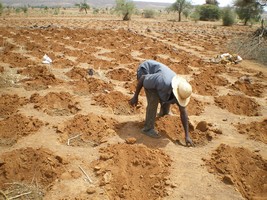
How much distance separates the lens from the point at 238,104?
6508mm

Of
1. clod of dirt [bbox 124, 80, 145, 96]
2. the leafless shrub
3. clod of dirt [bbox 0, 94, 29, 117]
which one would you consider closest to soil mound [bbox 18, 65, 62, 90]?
clod of dirt [bbox 0, 94, 29, 117]

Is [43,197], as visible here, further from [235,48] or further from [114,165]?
[235,48]

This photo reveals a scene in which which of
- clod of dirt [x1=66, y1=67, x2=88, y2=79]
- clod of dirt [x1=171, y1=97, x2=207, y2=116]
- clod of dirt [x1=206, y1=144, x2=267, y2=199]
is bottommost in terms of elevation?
clod of dirt [x1=206, y1=144, x2=267, y2=199]

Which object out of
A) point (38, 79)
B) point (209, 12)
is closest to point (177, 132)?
point (38, 79)

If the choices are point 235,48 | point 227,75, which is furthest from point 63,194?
point 235,48

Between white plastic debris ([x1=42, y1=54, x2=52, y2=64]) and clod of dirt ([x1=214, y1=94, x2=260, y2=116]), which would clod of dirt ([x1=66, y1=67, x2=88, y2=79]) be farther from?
clod of dirt ([x1=214, y1=94, x2=260, y2=116])

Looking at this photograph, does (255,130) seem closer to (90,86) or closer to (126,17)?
(90,86)

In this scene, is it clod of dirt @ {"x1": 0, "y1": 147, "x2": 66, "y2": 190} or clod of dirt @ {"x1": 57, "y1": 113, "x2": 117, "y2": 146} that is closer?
clod of dirt @ {"x1": 0, "y1": 147, "x2": 66, "y2": 190}

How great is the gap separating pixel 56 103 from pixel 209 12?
121 ft

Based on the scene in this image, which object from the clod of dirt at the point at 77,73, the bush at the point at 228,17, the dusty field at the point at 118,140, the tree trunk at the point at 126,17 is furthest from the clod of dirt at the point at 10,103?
the bush at the point at 228,17

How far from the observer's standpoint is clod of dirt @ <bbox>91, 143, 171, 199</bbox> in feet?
11.8

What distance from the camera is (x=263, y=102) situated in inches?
265

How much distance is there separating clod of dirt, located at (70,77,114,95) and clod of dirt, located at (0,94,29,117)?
4.55 feet

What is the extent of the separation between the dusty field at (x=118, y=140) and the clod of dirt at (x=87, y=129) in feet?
0.06
